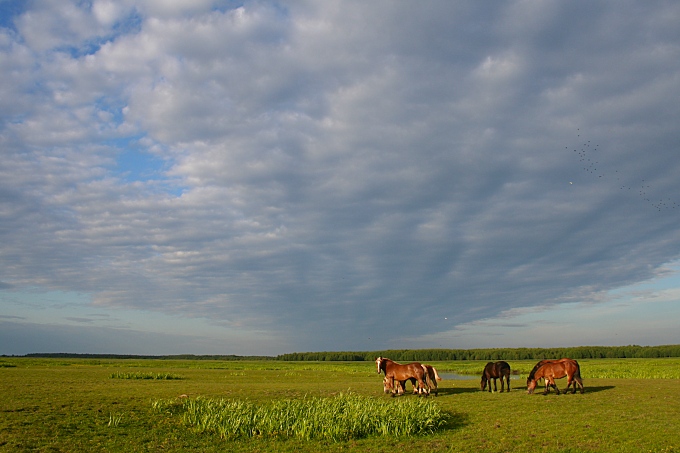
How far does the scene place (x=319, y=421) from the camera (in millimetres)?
15734

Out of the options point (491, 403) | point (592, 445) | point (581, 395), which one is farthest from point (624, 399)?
point (592, 445)

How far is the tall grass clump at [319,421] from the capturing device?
15.0 meters

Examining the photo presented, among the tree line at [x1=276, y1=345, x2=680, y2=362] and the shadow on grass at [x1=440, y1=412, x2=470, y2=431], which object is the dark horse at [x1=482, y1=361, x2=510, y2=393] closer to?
the shadow on grass at [x1=440, y1=412, x2=470, y2=431]

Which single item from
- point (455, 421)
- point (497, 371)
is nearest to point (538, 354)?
point (497, 371)

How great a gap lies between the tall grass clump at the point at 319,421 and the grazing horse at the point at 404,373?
18.2 feet

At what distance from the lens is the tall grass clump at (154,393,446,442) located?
14984 mm

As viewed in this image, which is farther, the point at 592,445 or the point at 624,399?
the point at 624,399

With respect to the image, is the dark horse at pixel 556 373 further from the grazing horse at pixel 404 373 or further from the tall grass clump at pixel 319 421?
the tall grass clump at pixel 319 421

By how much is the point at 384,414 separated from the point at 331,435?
2.30 meters

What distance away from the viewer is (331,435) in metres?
14.6

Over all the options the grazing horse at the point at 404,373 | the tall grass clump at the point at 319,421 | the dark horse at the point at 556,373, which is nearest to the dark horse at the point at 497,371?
the dark horse at the point at 556,373

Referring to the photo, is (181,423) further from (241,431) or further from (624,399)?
(624,399)

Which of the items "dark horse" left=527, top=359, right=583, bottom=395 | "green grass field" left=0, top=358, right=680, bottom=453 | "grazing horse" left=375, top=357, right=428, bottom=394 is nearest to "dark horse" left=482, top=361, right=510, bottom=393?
"dark horse" left=527, top=359, right=583, bottom=395

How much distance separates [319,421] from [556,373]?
15101 mm
